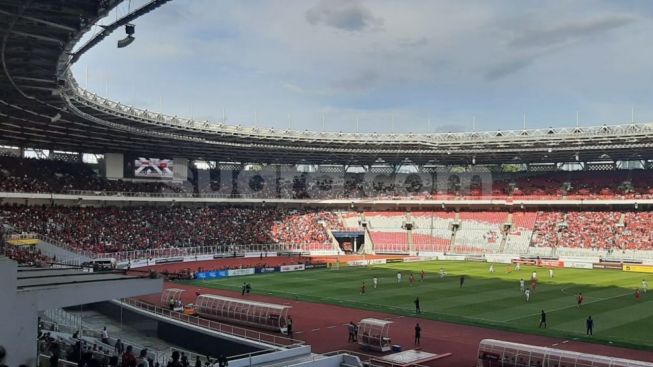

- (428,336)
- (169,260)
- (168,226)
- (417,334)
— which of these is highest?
(168,226)

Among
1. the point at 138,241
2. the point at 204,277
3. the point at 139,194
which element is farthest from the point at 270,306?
the point at 139,194

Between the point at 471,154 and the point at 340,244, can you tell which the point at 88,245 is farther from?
the point at 471,154

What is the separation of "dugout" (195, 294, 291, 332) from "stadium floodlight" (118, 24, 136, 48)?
15.1 metres

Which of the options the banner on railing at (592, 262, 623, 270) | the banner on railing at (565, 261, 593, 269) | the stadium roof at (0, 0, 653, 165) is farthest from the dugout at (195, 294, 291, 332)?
the banner on railing at (592, 262, 623, 270)

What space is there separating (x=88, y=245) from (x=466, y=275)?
114 feet

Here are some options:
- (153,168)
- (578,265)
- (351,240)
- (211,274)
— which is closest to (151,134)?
(153,168)

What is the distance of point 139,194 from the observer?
6744 centimetres

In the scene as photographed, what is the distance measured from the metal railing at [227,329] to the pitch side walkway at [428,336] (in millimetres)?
1410

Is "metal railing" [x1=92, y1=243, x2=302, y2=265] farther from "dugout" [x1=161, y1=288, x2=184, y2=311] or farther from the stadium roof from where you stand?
"dugout" [x1=161, y1=288, x2=184, y2=311]

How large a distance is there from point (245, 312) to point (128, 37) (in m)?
16.0

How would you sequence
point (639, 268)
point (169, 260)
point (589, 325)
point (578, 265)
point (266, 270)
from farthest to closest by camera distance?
point (578, 265) → point (169, 260) → point (639, 268) → point (266, 270) → point (589, 325)

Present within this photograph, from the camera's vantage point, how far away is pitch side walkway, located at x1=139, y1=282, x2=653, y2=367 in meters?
27.7

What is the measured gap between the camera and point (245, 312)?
1302 inches

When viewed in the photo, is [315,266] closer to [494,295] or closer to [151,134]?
[151,134]
